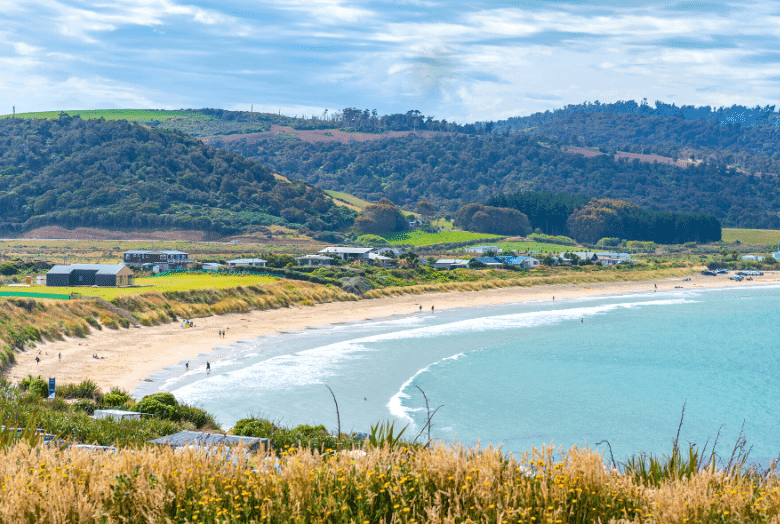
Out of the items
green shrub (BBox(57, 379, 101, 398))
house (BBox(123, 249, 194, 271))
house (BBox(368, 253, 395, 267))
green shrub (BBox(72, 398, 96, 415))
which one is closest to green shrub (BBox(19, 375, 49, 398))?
green shrub (BBox(57, 379, 101, 398))

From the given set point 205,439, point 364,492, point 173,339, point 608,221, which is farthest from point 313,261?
point 608,221

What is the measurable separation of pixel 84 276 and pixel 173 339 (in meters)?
15.9

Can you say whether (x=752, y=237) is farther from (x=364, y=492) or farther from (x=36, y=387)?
(x=364, y=492)

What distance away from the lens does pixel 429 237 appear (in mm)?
134750

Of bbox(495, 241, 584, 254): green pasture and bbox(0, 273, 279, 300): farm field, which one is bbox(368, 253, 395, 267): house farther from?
bbox(495, 241, 584, 254): green pasture

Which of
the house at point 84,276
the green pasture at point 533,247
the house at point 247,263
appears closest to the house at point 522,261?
the green pasture at point 533,247

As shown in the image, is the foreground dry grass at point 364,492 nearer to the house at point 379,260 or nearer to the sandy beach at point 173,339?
the sandy beach at point 173,339

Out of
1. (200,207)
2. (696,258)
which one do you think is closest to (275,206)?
Result: (200,207)

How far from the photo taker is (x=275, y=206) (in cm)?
13800

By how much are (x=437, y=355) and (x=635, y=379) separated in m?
9.69

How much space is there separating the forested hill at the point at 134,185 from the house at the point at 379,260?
148ft

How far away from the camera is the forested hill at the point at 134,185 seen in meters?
120

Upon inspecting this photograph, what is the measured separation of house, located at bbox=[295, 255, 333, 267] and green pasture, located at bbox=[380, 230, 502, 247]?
49897 mm

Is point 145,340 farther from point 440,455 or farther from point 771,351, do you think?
point 771,351
